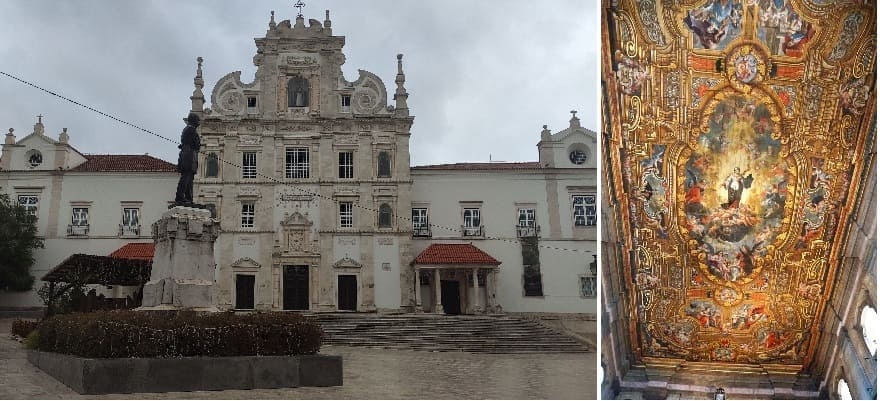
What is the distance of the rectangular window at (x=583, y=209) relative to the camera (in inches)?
850

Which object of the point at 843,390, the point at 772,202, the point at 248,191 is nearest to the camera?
the point at 772,202

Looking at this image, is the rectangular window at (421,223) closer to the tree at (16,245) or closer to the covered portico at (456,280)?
the covered portico at (456,280)

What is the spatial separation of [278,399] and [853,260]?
7731 mm

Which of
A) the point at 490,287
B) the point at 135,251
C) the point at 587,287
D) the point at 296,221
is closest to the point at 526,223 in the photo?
the point at 490,287

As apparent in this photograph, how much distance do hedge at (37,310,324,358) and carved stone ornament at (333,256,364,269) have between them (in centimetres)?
1286

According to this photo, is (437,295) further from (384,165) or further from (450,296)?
(384,165)

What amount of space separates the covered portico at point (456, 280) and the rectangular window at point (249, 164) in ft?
16.9

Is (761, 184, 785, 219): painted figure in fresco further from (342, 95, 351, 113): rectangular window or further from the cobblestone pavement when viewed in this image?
(342, 95, 351, 113): rectangular window

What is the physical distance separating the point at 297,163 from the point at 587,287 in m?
8.81

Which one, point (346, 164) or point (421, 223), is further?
point (421, 223)

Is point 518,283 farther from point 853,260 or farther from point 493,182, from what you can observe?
point 853,260

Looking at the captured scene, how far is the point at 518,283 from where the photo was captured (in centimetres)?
2102

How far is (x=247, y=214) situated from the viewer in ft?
68.2

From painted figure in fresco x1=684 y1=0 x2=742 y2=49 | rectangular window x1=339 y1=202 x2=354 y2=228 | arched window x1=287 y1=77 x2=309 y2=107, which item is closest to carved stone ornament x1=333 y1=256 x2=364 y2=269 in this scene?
rectangular window x1=339 y1=202 x2=354 y2=228
